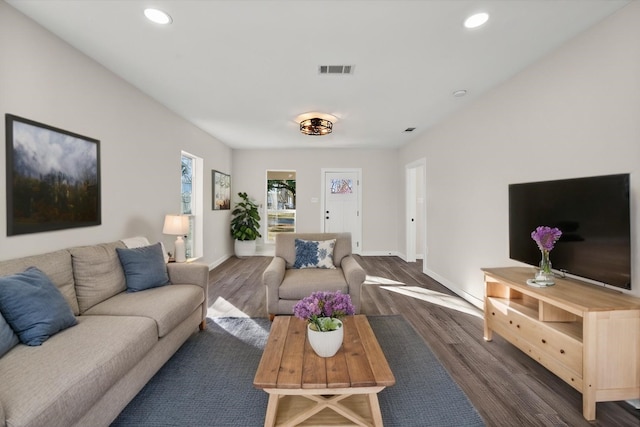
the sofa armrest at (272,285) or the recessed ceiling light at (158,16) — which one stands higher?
the recessed ceiling light at (158,16)

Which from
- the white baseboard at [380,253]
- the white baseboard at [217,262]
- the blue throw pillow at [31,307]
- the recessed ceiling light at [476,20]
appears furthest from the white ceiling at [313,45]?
the white baseboard at [380,253]

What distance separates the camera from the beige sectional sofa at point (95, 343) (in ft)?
3.94

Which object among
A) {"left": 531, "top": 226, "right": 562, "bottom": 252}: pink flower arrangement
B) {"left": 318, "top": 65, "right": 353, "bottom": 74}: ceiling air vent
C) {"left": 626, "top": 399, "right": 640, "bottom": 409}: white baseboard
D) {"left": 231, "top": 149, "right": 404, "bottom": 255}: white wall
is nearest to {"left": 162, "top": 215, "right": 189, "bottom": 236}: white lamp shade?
{"left": 318, "top": 65, "right": 353, "bottom": 74}: ceiling air vent

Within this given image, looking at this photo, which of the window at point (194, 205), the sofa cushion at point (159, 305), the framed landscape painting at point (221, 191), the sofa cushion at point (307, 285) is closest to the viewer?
the sofa cushion at point (159, 305)

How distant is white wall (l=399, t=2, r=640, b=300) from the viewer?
74.7 inches

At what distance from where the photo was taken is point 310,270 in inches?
131

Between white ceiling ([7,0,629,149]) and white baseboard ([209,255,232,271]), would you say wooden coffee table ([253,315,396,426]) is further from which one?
white baseboard ([209,255,232,271])

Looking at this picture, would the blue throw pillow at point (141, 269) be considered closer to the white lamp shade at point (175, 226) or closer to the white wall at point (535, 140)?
the white lamp shade at point (175, 226)

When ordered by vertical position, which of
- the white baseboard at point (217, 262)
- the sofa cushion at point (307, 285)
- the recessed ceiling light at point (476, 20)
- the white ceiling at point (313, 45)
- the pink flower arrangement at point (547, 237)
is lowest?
the white baseboard at point (217, 262)

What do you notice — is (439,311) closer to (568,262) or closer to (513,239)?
(513,239)

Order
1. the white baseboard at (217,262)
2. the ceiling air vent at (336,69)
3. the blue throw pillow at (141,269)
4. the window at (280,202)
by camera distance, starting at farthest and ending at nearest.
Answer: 1. the window at (280,202)
2. the white baseboard at (217,262)
3. the ceiling air vent at (336,69)
4. the blue throw pillow at (141,269)

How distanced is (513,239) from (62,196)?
383 cm

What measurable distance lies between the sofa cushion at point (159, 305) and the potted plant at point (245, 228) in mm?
3796

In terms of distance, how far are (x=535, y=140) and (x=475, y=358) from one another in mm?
1960
